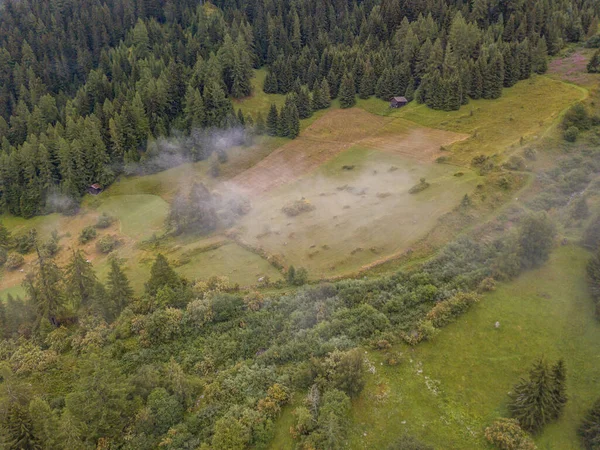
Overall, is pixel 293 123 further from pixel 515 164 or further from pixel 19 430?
pixel 19 430

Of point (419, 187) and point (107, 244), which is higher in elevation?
point (419, 187)

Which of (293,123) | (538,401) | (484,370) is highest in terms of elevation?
(538,401)

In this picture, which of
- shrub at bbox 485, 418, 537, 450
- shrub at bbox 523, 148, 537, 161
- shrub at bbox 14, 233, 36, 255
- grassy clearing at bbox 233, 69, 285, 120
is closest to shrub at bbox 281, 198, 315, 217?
shrub at bbox 523, 148, 537, 161

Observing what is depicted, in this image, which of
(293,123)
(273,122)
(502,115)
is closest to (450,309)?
(502,115)

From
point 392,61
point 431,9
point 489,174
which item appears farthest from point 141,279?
point 431,9

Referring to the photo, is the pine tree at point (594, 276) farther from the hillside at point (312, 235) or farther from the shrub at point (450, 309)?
the shrub at point (450, 309)

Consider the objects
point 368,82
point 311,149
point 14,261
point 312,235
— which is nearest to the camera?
point 312,235
